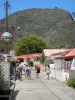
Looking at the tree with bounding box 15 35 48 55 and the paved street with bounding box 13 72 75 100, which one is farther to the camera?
the tree with bounding box 15 35 48 55

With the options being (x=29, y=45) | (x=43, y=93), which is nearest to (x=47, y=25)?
(x=29, y=45)

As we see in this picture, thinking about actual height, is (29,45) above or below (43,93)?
above

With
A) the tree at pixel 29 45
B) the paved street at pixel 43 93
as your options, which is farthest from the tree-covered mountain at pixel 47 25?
the paved street at pixel 43 93

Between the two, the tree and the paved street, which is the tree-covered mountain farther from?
the paved street

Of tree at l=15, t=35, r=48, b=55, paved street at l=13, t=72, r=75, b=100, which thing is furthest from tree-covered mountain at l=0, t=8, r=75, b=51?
paved street at l=13, t=72, r=75, b=100

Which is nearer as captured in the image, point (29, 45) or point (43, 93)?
point (43, 93)

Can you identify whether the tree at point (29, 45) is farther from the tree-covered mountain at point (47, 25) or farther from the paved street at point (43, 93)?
the paved street at point (43, 93)

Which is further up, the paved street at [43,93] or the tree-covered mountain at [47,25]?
the tree-covered mountain at [47,25]

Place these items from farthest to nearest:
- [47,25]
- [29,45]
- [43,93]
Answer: [47,25], [29,45], [43,93]

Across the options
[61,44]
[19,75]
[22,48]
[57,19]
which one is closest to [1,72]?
[19,75]

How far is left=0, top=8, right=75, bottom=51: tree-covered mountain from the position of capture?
12838 centimetres

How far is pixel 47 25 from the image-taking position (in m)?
175

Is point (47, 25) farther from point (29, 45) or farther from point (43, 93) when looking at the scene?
point (43, 93)

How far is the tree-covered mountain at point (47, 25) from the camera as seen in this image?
12838 cm
